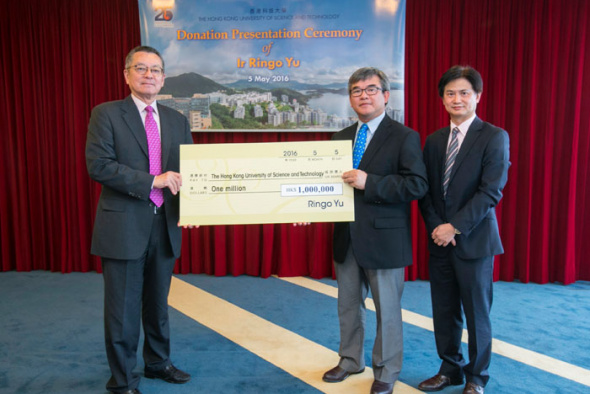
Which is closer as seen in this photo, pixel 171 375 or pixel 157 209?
pixel 157 209

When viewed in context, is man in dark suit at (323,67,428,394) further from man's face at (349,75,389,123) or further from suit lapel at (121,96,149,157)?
suit lapel at (121,96,149,157)

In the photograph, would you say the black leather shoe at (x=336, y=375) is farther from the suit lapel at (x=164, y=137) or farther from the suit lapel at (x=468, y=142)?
the suit lapel at (x=164, y=137)

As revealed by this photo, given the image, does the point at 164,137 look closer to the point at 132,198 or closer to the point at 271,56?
the point at 132,198

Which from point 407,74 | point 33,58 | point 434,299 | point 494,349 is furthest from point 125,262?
point 33,58

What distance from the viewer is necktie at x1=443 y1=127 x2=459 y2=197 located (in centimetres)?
207

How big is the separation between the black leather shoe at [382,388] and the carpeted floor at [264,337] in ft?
0.33

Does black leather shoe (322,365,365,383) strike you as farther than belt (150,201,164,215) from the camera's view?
Yes

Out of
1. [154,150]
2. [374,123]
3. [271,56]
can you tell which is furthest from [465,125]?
[271,56]

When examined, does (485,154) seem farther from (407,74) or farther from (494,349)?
(407,74)

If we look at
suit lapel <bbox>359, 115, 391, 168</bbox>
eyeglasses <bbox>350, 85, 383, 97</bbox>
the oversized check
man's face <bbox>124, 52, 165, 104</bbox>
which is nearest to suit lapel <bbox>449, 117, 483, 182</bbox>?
suit lapel <bbox>359, 115, 391, 168</bbox>

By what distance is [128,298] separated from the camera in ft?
6.82

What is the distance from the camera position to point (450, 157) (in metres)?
2.08

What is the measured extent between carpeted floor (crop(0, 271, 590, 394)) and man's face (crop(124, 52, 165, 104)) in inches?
61.8

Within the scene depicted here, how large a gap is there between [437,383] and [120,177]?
191 centimetres
